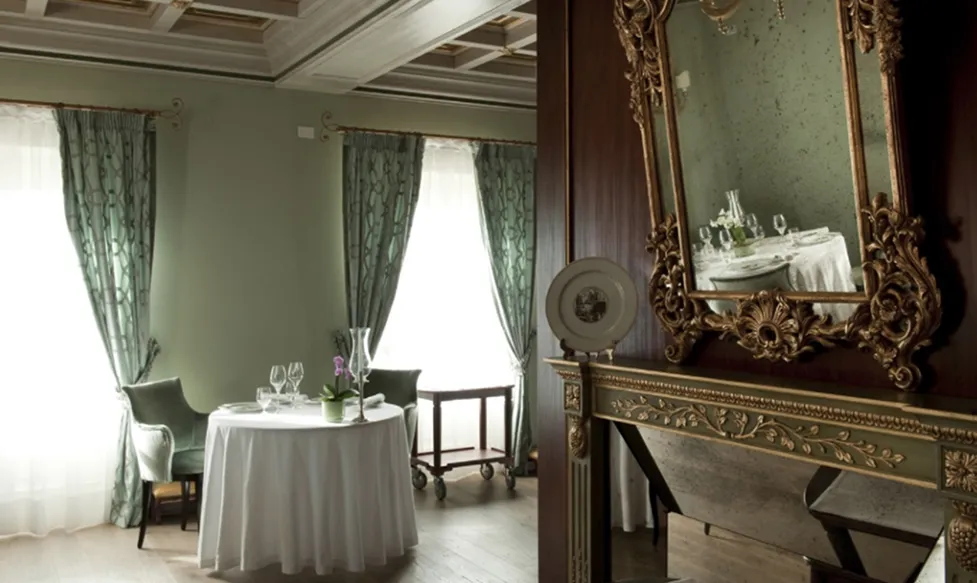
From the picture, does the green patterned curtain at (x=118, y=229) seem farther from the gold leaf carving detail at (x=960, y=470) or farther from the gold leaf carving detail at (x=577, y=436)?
the gold leaf carving detail at (x=960, y=470)

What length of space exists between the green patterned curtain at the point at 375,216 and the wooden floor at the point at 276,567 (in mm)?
Result: 1447

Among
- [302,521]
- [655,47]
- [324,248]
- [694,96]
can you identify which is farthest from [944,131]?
[324,248]

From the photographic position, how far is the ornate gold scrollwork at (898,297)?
217 cm

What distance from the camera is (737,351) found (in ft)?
8.95

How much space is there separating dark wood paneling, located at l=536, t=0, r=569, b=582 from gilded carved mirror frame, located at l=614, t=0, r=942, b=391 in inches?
20.6

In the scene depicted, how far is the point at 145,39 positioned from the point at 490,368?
127 inches

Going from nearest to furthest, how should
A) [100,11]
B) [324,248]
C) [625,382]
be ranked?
1. [625,382]
2. [100,11]
3. [324,248]

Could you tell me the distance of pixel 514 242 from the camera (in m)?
6.93

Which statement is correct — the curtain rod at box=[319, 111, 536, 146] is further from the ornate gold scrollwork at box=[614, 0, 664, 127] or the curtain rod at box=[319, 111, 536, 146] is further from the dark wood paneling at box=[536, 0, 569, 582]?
the ornate gold scrollwork at box=[614, 0, 664, 127]

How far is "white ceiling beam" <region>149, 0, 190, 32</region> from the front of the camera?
4.95m

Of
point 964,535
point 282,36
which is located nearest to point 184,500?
point 282,36

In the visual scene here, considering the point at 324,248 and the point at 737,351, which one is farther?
the point at 324,248

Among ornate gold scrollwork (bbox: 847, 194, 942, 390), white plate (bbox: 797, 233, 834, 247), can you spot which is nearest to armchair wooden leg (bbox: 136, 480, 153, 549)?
white plate (bbox: 797, 233, 834, 247)

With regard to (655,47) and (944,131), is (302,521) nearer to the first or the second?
(655,47)
